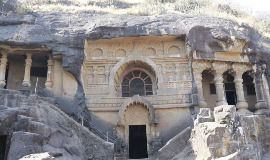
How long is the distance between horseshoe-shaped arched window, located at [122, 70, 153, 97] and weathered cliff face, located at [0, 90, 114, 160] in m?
5.16

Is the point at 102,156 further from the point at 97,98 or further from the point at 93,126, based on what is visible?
the point at 97,98

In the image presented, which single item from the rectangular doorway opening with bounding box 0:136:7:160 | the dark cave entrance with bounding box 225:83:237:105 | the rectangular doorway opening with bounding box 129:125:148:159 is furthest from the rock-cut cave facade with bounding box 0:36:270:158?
the rectangular doorway opening with bounding box 0:136:7:160

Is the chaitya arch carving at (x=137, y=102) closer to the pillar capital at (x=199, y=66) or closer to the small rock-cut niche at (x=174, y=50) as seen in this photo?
the pillar capital at (x=199, y=66)

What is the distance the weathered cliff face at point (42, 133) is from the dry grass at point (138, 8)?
7.43 m

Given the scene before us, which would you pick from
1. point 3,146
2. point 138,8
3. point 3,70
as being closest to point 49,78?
point 3,70

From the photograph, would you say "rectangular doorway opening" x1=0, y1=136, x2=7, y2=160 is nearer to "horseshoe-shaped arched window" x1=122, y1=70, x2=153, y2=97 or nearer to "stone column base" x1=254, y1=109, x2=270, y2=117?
"horseshoe-shaped arched window" x1=122, y1=70, x2=153, y2=97

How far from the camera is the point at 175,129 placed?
12.5 meters

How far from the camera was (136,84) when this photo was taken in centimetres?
1439

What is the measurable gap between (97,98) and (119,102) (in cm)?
118

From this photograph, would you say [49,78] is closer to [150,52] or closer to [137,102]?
[137,102]

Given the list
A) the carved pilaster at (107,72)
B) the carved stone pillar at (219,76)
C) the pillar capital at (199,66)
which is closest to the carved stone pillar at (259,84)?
the carved stone pillar at (219,76)

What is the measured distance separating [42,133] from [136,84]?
7.45 meters

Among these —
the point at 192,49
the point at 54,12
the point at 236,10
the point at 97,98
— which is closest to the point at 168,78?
the point at 192,49

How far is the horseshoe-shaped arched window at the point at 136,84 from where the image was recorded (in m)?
14.2
